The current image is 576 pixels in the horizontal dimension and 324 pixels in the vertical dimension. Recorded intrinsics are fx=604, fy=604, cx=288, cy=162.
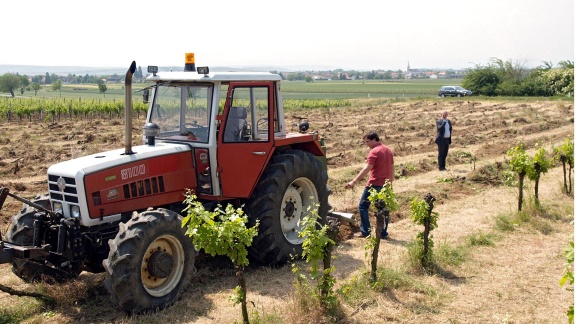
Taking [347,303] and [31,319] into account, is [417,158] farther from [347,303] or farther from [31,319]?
[31,319]

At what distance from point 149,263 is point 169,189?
1279 mm

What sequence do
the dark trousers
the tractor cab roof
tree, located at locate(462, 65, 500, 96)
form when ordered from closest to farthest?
the tractor cab roof, the dark trousers, tree, located at locate(462, 65, 500, 96)

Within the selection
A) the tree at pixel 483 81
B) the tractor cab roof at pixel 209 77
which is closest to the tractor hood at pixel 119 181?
the tractor cab roof at pixel 209 77

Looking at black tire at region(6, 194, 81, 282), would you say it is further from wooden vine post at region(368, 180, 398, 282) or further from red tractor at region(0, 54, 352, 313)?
wooden vine post at region(368, 180, 398, 282)

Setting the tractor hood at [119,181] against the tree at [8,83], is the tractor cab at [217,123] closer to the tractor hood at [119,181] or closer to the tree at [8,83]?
the tractor hood at [119,181]

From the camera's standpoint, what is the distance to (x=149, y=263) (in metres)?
6.68

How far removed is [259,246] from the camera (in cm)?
807

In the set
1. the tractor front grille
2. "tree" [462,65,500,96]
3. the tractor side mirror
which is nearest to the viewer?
the tractor front grille

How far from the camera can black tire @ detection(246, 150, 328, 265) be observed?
801cm

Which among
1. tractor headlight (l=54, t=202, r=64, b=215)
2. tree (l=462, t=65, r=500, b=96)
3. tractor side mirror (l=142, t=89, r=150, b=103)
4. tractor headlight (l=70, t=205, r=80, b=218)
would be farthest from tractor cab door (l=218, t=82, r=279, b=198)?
tree (l=462, t=65, r=500, b=96)

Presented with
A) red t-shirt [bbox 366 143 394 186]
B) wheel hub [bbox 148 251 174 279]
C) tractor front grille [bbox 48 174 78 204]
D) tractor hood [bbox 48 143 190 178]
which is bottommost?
wheel hub [bbox 148 251 174 279]

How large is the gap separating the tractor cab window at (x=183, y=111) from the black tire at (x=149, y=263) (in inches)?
62.6

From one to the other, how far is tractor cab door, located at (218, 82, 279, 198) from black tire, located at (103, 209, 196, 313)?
1.25m

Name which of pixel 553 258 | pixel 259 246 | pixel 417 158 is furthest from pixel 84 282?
pixel 417 158
